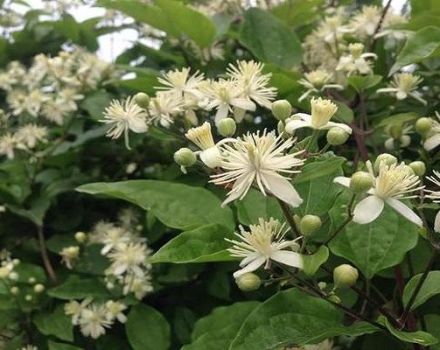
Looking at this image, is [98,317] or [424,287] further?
[98,317]

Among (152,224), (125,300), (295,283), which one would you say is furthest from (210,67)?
(295,283)

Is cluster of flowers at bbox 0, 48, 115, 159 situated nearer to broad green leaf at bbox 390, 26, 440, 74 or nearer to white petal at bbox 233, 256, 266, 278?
broad green leaf at bbox 390, 26, 440, 74

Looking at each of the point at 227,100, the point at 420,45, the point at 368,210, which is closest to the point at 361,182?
the point at 368,210

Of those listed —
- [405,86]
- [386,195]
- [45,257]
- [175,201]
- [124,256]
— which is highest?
[386,195]

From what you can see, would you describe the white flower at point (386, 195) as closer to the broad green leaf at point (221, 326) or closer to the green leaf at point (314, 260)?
the green leaf at point (314, 260)

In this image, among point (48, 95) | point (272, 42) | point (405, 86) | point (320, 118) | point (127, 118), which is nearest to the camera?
point (320, 118)

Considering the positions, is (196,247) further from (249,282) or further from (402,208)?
(402,208)

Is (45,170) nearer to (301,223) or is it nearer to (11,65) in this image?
(11,65)

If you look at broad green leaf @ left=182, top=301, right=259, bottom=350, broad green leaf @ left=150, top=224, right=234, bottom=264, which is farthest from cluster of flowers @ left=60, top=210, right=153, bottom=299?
broad green leaf @ left=150, top=224, right=234, bottom=264
